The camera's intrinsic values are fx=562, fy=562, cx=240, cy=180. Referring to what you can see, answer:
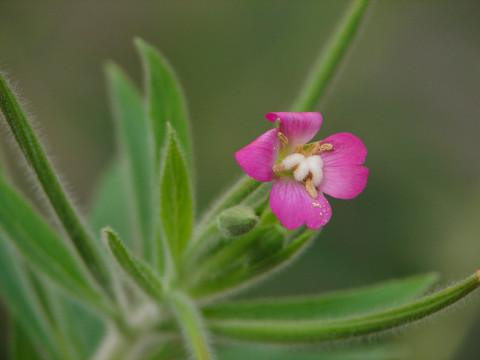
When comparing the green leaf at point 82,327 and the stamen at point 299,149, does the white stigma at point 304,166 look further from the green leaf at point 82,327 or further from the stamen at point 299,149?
the green leaf at point 82,327

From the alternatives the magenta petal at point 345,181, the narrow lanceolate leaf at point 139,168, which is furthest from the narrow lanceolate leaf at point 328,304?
the magenta petal at point 345,181

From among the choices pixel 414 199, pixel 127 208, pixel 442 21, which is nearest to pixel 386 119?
pixel 414 199

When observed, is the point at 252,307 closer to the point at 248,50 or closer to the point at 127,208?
the point at 127,208

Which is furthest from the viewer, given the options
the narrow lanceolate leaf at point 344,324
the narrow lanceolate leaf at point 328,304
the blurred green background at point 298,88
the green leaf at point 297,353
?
the blurred green background at point 298,88

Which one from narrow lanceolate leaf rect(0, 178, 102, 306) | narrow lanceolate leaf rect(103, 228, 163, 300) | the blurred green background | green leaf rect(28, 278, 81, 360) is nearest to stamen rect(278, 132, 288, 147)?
narrow lanceolate leaf rect(103, 228, 163, 300)

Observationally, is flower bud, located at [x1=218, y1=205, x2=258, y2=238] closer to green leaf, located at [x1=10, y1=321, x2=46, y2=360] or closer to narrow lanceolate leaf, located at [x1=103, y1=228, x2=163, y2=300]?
narrow lanceolate leaf, located at [x1=103, y1=228, x2=163, y2=300]

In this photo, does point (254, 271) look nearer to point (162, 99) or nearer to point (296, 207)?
point (296, 207)
